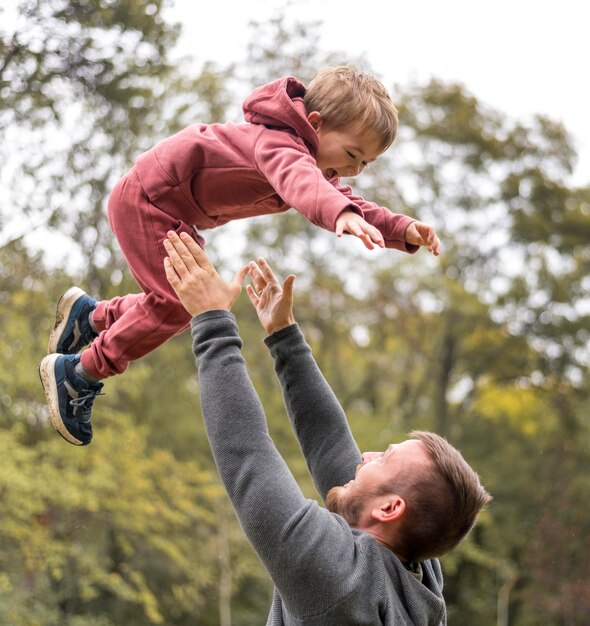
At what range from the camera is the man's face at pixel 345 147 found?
254 cm

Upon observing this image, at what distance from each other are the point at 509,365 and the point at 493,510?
9.51ft

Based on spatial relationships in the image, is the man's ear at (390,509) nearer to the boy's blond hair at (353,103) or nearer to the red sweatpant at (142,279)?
the red sweatpant at (142,279)

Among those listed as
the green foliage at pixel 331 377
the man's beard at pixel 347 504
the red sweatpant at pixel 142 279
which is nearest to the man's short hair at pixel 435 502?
the man's beard at pixel 347 504

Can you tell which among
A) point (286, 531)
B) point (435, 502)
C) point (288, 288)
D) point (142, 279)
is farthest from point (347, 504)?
point (142, 279)

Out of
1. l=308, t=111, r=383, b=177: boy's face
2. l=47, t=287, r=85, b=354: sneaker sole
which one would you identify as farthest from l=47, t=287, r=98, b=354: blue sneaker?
l=308, t=111, r=383, b=177: boy's face

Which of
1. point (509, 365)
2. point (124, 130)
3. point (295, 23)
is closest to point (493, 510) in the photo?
point (509, 365)

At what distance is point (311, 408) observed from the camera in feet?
8.46

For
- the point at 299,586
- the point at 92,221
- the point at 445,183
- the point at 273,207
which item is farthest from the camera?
the point at 445,183

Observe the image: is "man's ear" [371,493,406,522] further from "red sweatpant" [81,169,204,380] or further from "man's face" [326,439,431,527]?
"red sweatpant" [81,169,204,380]

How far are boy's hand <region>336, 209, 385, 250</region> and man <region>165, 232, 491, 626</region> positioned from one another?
0.27 m

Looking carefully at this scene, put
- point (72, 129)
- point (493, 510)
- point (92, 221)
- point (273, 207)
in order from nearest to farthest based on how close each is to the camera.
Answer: point (273, 207) < point (72, 129) < point (92, 221) < point (493, 510)

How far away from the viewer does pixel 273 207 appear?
8.96ft

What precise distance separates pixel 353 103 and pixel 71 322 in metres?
1.10

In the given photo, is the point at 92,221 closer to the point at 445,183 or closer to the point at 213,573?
the point at 213,573
